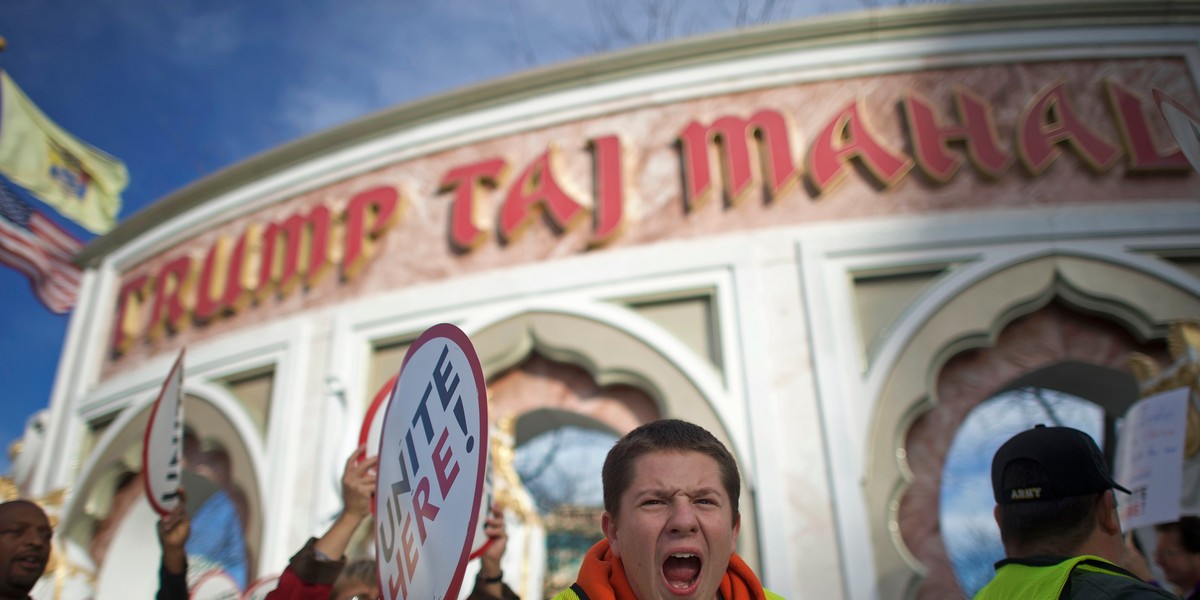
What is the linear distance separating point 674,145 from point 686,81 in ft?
2.12

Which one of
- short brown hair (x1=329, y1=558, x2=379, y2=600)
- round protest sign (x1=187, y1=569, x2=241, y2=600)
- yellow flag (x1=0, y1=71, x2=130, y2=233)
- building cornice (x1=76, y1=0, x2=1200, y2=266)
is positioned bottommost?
short brown hair (x1=329, y1=558, x2=379, y2=600)

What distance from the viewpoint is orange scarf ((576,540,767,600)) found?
1500mm

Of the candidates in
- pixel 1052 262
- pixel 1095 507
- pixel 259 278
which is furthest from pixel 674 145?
pixel 1095 507

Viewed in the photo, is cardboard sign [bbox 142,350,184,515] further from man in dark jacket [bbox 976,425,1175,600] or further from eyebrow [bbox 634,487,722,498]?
man in dark jacket [bbox 976,425,1175,600]

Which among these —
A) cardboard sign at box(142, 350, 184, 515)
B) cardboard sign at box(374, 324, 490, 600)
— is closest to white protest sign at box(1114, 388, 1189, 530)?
cardboard sign at box(374, 324, 490, 600)

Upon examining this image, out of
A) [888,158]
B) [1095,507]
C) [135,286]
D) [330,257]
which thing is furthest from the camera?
[135,286]

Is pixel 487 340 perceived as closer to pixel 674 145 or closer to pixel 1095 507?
pixel 674 145

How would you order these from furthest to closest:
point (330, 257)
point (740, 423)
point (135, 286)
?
point (135, 286)
point (330, 257)
point (740, 423)

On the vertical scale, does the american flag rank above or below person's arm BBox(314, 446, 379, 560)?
above

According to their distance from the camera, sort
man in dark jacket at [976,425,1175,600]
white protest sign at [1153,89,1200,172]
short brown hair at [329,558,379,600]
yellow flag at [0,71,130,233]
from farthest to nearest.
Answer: yellow flag at [0,71,130,233] → short brown hair at [329,558,379,600] → white protest sign at [1153,89,1200,172] → man in dark jacket at [976,425,1175,600]

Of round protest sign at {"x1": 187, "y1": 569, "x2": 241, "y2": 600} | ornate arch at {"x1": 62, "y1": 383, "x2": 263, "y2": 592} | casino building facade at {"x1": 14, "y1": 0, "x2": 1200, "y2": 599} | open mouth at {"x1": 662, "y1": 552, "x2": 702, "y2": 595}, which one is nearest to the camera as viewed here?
open mouth at {"x1": 662, "y1": 552, "x2": 702, "y2": 595}

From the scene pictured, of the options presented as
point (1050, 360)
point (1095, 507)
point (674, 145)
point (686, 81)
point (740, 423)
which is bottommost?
point (1095, 507)

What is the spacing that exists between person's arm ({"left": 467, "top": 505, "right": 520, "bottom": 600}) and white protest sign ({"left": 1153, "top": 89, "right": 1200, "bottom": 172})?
275 cm

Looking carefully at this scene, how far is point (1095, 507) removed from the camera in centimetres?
181
